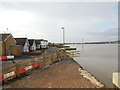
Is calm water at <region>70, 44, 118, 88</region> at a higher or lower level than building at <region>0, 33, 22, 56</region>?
lower

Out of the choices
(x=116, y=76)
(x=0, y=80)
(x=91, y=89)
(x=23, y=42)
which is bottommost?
(x=91, y=89)

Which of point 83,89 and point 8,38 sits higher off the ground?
point 8,38

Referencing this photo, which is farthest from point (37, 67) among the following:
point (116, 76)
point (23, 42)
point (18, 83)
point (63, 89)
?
point (23, 42)

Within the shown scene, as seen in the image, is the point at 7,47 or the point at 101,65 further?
the point at 7,47

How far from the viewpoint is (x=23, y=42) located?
27.7 meters

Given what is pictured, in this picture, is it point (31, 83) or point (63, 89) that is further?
point (31, 83)

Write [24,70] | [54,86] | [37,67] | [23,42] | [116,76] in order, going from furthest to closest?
[23,42] → [37,67] → [24,70] → [54,86] → [116,76]

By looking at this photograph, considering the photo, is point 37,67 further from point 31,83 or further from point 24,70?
point 31,83

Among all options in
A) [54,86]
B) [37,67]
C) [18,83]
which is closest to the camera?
[54,86]

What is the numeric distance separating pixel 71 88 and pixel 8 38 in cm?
1901

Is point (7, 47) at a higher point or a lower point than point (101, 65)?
higher

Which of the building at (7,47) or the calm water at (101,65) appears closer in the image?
the calm water at (101,65)

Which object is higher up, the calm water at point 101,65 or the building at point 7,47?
the building at point 7,47

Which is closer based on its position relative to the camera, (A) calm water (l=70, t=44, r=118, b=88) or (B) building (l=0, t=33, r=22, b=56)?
(A) calm water (l=70, t=44, r=118, b=88)
